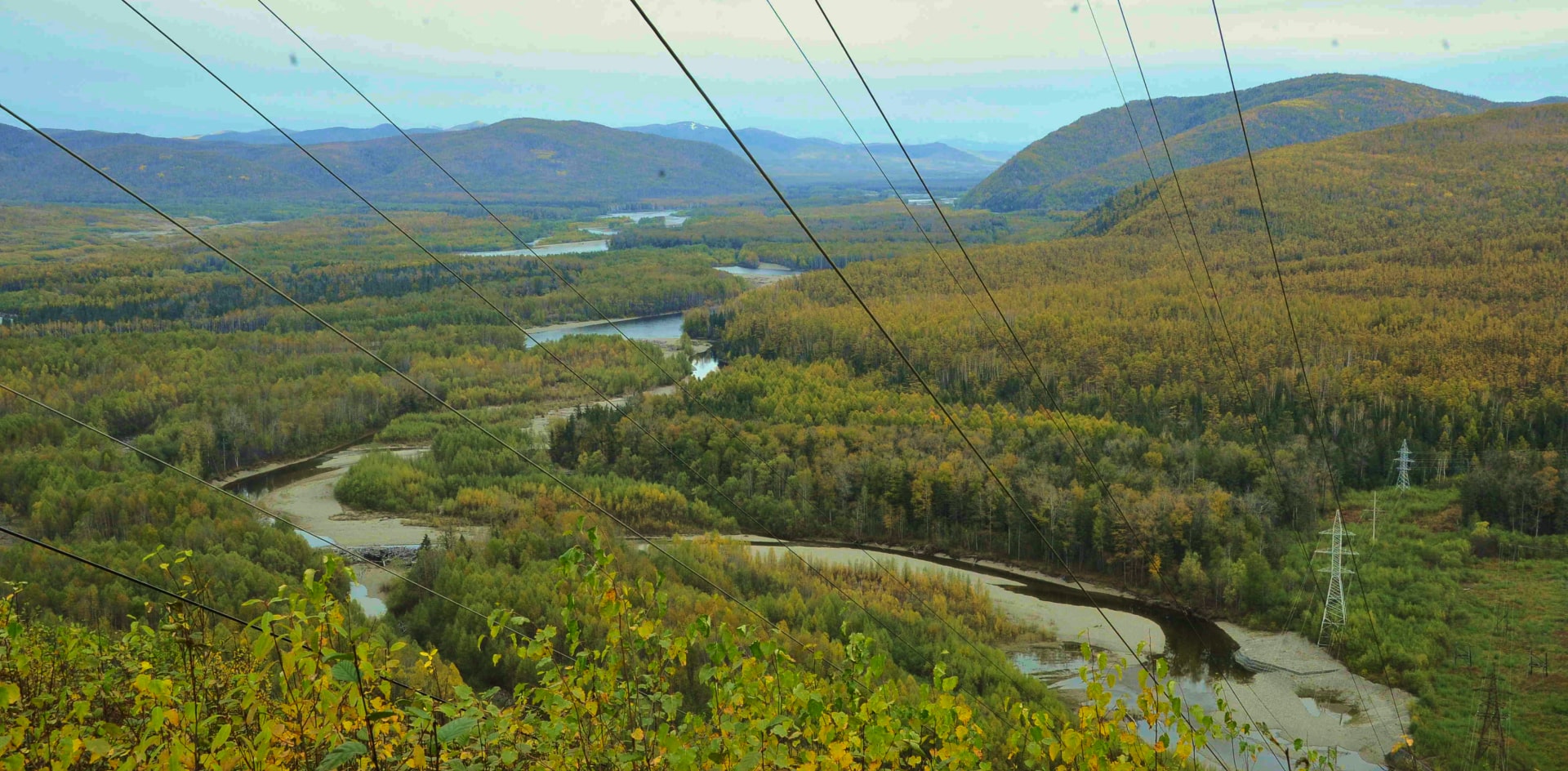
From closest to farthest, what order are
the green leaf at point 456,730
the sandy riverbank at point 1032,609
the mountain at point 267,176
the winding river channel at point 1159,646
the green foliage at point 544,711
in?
the green leaf at point 456,730 < the green foliage at point 544,711 < the winding river channel at point 1159,646 < the sandy riverbank at point 1032,609 < the mountain at point 267,176

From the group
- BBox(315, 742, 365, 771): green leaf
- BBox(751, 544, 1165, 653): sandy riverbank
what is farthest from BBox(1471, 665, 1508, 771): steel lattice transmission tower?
BBox(315, 742, 365, 771): green leaf

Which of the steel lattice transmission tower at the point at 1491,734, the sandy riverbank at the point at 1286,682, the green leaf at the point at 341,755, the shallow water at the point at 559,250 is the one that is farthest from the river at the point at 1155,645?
the shallow water at the point at 559,250

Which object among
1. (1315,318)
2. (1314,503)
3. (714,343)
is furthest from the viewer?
(714,343)

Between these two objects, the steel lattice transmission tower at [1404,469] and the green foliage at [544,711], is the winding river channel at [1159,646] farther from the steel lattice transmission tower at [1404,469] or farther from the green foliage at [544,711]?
the green foliage at [544,711]

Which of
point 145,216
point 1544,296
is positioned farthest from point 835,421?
point 145,216

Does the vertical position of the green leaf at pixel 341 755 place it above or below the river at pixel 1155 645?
above

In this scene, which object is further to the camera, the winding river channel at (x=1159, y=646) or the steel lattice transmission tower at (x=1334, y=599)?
the steel lattice transmission tower at (x=1334, y=599)

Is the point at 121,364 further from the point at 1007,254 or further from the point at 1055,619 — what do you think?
the point at 1007,254

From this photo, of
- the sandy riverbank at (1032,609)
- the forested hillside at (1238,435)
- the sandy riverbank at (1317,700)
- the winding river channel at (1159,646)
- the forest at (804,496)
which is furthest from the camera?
the forested hillside at (1238,435)
